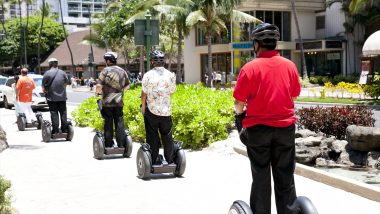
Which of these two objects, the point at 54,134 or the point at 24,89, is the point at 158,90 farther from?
the point at 24,89

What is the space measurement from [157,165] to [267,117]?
143 inches

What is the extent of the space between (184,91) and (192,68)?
37.7 meters

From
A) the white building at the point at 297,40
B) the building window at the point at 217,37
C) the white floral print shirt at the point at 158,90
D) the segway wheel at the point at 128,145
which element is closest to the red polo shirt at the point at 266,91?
the white floral print shirt at the point at 158,90

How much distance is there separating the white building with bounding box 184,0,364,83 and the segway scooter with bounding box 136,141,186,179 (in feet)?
118

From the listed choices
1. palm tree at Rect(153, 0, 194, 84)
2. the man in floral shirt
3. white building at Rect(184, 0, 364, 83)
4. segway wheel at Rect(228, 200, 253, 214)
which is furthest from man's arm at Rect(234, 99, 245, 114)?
white building at Rect(184, 0, 364, 83)

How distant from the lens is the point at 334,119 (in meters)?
10.9

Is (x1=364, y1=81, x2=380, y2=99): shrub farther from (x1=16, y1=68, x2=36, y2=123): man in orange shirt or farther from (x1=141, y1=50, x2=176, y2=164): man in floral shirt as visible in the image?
(x1=141, y1=50, x2=176, y2=164): man in floral shirt

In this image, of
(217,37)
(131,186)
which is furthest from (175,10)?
(131,186)

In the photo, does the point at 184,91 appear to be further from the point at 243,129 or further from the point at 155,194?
the point at 243,129

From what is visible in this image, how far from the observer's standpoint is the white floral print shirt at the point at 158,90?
7727 millimetres

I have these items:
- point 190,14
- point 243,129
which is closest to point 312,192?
point 243,129

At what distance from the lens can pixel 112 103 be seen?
959cm

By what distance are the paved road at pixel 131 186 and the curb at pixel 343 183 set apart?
0.27 feet

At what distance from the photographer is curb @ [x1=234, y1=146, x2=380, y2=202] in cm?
652
